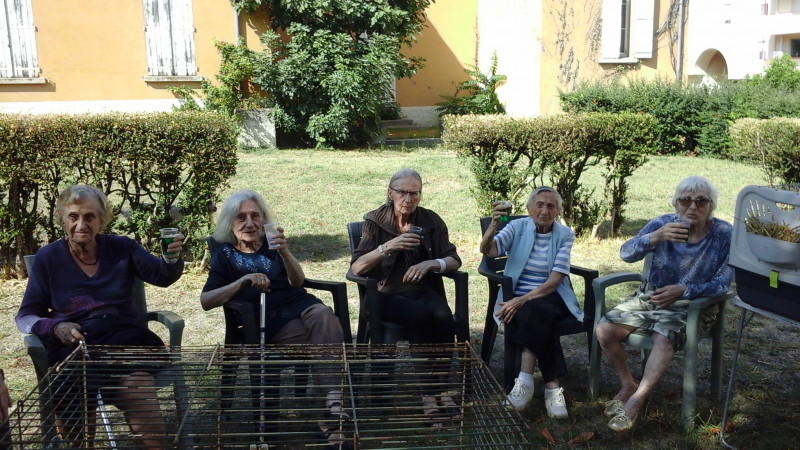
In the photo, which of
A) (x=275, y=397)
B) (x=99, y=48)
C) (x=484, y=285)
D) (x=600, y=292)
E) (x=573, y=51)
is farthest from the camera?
(x=573, y=51)

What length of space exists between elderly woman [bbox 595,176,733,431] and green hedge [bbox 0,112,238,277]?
3.62 meters

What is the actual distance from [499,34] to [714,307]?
14759 millimetres

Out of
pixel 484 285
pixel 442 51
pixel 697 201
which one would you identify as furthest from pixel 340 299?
pixel 442 51

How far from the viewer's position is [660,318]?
3846 mm

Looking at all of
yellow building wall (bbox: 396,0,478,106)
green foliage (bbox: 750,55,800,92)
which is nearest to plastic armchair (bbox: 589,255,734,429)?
green foliage (bbox: 750,55,800,92)

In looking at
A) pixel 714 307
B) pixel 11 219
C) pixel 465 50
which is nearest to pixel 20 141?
pixel 11 219

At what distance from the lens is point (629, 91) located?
15.8 m

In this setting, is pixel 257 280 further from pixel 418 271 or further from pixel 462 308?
pixel 462 308

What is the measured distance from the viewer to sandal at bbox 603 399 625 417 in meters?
3.77

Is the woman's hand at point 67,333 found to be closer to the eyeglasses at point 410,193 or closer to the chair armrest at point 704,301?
the eyeglasses at point 410,193

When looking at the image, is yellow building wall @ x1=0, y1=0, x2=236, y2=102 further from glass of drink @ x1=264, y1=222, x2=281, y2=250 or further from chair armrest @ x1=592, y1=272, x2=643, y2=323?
chair armrest @ x1=592, y1=272, x2=643, y2=323

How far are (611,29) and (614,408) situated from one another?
1524 cm

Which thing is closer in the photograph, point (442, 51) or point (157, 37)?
point (157, 37)

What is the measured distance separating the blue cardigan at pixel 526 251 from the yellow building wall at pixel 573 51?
42.7 feet
